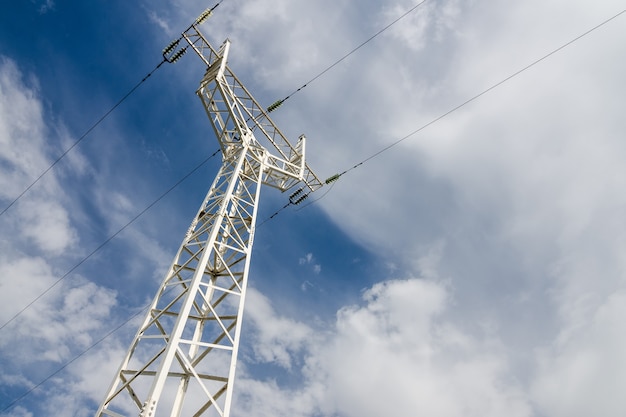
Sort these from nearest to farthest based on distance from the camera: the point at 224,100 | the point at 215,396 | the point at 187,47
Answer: the point at 215,396 → the point at 224,100 → the point at 187,47

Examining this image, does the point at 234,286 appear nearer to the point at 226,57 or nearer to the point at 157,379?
the point at 157,379

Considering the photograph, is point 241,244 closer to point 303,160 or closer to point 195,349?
point 195,349

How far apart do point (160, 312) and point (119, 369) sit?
1.64 m

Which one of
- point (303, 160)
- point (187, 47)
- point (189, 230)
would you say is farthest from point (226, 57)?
point (189, 230)

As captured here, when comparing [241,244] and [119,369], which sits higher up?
[241,244]

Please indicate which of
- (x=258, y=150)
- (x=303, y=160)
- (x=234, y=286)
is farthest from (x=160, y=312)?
(x=303, y=160)

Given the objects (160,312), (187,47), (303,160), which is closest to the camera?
(160,312)

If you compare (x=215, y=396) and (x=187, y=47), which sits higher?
(x=187, y=47)

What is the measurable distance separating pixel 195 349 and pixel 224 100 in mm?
10766

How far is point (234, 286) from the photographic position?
1145 cm

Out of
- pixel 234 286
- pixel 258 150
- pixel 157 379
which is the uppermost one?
pixel 258 150

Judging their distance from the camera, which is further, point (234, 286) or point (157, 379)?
point (234, 286)

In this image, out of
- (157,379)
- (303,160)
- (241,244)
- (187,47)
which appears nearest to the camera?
(157,379)

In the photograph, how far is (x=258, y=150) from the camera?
54.9 feet
